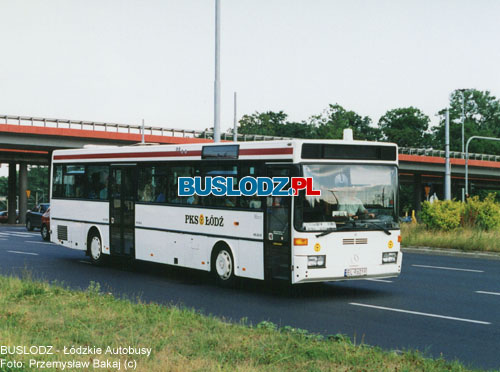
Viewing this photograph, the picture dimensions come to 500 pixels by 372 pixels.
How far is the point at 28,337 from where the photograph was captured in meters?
8.01

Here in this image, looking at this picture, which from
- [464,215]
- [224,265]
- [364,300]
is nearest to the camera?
[364,300]

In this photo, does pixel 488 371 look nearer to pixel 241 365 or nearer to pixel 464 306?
pixel 241 365

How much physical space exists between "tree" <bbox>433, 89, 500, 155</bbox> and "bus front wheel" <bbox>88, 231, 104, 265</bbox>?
339ft

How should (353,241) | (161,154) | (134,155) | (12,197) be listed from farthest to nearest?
(12,197)
(134,155)
(161,154)
(353,241)

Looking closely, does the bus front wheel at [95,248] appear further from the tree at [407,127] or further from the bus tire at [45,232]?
the tree at [407,127]

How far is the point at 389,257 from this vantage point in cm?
1326

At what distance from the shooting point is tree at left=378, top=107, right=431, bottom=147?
115 meters

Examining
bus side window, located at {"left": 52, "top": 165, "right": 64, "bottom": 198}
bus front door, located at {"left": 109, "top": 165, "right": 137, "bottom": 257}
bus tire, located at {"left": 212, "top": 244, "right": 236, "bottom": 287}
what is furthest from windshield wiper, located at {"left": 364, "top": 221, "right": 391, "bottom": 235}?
bus side window, located at {"left": 52, "top": 165, "right": 64, "bottom": 198}

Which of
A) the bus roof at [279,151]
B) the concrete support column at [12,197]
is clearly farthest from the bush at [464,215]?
the concrete support column at [12,197]

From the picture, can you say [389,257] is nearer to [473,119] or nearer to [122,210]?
[122,210]

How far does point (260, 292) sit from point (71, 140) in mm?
37967

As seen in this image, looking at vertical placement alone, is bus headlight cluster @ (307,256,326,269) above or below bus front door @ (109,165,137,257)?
below

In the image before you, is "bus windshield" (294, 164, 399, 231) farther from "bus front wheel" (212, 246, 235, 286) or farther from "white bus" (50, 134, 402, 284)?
"bus front wheel" (212, 246, 235, 286)

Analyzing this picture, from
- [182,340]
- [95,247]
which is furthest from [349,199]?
[95,247]
